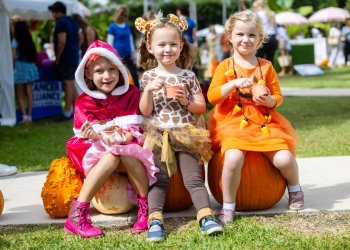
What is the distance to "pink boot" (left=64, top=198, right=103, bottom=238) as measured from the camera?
4.23 m

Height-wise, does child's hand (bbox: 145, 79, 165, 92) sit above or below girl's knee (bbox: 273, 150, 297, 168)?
above

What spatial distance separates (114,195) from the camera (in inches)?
183

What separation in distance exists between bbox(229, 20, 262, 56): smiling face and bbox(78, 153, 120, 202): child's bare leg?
4.03ft

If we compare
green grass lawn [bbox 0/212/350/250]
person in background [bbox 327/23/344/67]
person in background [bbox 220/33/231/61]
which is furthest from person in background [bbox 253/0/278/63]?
person in background [bbox 327/23/344/67]

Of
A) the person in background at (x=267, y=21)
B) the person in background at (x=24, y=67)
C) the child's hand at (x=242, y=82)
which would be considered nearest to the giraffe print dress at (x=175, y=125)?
the child's hand at (x=242, y=82)

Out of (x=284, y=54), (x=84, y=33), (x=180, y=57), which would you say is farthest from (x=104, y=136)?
(x=284, y=54)

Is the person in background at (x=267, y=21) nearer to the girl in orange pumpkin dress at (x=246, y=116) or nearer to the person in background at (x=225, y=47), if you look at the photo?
the person in background at (x=225, y=47)

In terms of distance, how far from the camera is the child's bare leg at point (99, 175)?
4.32m

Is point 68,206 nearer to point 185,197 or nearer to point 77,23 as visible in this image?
point 185,197

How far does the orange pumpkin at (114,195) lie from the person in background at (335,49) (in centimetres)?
2237

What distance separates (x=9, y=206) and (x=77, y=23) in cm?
729

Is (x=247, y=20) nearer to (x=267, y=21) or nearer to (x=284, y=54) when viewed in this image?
(x=267, y=21)

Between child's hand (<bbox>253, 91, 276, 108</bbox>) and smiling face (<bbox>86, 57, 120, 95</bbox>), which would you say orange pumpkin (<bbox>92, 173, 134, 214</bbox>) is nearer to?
smiling face (<bbox>86, 57, 120, 95</bbox>)

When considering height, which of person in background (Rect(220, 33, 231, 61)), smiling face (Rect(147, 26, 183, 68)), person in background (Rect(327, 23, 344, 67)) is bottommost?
person in background (Rect(327, 23, 344, 67))
